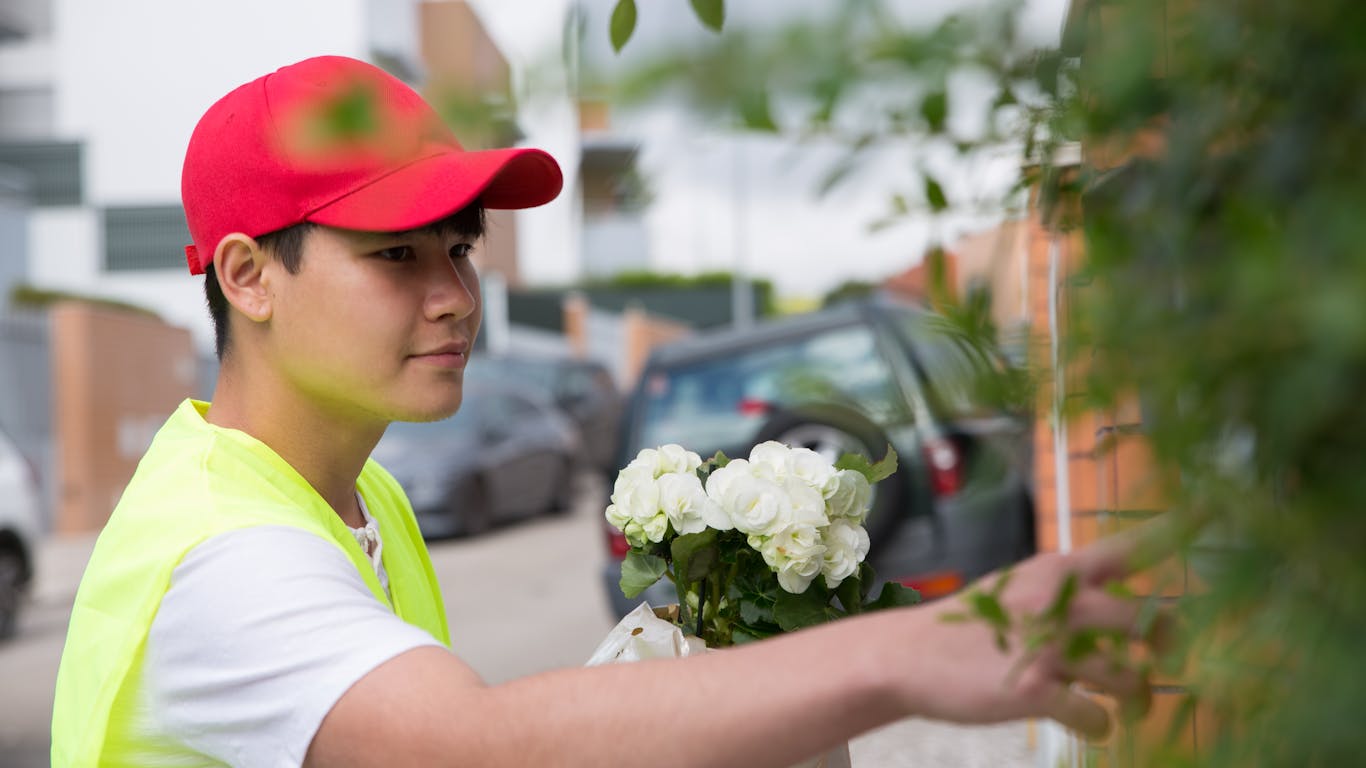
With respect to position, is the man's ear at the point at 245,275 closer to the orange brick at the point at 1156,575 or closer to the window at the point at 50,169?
the orange brick at the point at 1156,575

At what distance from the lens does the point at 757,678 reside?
2.92ft

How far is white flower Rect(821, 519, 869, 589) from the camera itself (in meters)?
1.32

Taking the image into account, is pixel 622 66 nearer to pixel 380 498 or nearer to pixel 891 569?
pixel 380 498

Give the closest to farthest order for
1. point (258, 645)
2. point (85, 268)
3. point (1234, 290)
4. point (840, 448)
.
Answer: point (1234, 290), point (258, 645), point (840, 448), point (85, 268)

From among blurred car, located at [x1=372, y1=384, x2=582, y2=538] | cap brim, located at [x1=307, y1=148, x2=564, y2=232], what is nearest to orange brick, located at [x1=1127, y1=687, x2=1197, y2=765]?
cap brim, located at [x1=307, y1=148, x2=564, y2=232]

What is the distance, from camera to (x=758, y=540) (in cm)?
134

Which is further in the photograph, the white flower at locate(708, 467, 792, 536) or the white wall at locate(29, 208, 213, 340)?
the white wall at locate(29, 208, 213, 340)

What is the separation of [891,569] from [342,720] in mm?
5349

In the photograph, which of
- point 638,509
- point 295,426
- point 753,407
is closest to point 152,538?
point 295,426

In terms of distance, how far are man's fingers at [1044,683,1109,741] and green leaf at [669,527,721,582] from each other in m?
0.61

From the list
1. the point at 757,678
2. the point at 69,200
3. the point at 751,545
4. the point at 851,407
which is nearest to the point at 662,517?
the point at 751,545

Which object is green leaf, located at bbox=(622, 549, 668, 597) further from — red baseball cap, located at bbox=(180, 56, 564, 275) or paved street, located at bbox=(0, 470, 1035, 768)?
paved street, located at bbox=(0, 470, 1035, 768)

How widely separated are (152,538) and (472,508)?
1176 centimetres

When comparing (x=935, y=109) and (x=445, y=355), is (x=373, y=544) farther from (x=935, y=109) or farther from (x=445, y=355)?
(x=935, y=109)
